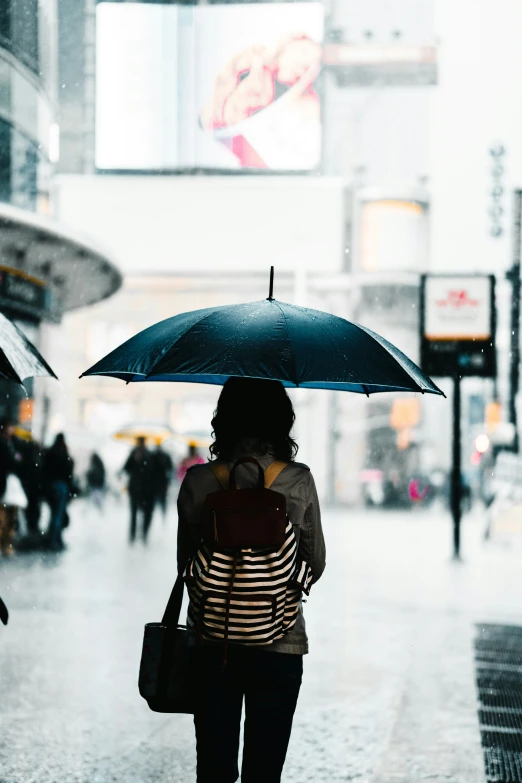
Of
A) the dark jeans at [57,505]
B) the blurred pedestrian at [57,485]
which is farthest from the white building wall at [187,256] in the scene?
the dark jeans at [57,505]

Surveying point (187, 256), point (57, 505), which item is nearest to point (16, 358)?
point (57, 505)

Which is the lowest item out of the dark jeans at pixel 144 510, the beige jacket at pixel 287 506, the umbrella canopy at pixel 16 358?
the dark jeans at pixel 144 510

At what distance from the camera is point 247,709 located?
3.23 m

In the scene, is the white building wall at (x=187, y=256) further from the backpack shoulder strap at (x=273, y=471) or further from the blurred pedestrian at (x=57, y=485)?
the backpack shoulder strap at (x=273, y=471)

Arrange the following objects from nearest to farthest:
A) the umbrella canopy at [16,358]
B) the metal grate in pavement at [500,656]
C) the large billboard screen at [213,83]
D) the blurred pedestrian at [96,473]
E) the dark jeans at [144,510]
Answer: the umbrella canopy at [16,358] → the metal grate in pavement at [500,656] → the large billboard screen at [213,83] → the dark jeans at [144,510] → the blurred pedestrian at [96,473]

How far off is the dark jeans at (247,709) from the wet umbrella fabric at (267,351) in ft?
2.68

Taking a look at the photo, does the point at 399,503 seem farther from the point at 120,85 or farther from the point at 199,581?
the point at 199,581

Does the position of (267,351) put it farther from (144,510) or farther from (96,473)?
(96,473)

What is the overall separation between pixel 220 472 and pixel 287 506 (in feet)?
0.69

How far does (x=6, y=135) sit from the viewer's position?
55.7ft

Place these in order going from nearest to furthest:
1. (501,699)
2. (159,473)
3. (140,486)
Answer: (501,699)
(140,486)
(159,473)

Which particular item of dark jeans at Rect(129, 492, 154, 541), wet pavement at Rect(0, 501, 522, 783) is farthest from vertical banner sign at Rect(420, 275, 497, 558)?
dark jeans at Rect(129, 492, 154, 541)

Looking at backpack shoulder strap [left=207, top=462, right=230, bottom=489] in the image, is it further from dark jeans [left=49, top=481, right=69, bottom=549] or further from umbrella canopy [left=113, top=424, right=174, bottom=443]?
umbrella canopy [left=113, top=424, right=174, bottom=443]

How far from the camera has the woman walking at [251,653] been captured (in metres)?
3.19
